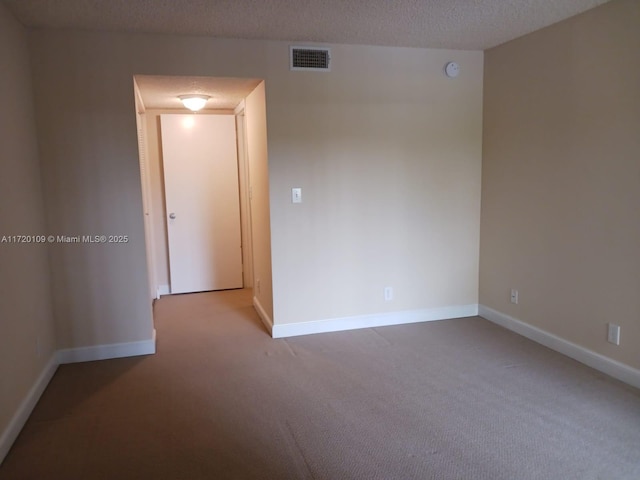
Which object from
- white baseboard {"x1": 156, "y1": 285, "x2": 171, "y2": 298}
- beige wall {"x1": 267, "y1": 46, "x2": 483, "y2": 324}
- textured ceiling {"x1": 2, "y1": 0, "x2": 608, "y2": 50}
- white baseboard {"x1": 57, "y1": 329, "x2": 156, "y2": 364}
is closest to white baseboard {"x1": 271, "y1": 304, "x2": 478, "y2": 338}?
beige wall {"x1": 267, "y1": 46, "x2": 483, "y2": 324}

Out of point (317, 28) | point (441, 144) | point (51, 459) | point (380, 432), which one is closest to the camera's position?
point (51, 459)

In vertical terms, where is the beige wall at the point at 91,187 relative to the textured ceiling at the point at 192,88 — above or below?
below

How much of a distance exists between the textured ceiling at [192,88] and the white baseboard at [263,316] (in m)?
2.04

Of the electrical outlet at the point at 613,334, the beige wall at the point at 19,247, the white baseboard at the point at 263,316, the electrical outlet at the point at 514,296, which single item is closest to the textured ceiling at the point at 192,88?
the beige wall at the point at 19,247

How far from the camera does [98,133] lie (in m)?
3.39

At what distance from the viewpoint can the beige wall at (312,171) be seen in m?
3.37

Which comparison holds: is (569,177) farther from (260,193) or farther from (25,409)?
(25,409)

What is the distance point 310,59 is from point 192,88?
110 cm

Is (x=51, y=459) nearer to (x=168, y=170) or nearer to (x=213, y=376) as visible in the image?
(x=213, y=376)

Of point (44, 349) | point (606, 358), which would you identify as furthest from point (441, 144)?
point (44, 349)

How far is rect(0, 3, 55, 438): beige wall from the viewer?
8.23 ft

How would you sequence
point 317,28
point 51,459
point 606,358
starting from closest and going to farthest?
point 51,459 < point 606,358 < point 317,28

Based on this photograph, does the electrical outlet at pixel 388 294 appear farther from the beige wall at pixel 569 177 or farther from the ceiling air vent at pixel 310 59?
the ceiling air vent at pixel 310 59

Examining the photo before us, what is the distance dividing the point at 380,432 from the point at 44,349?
92.3 inches
